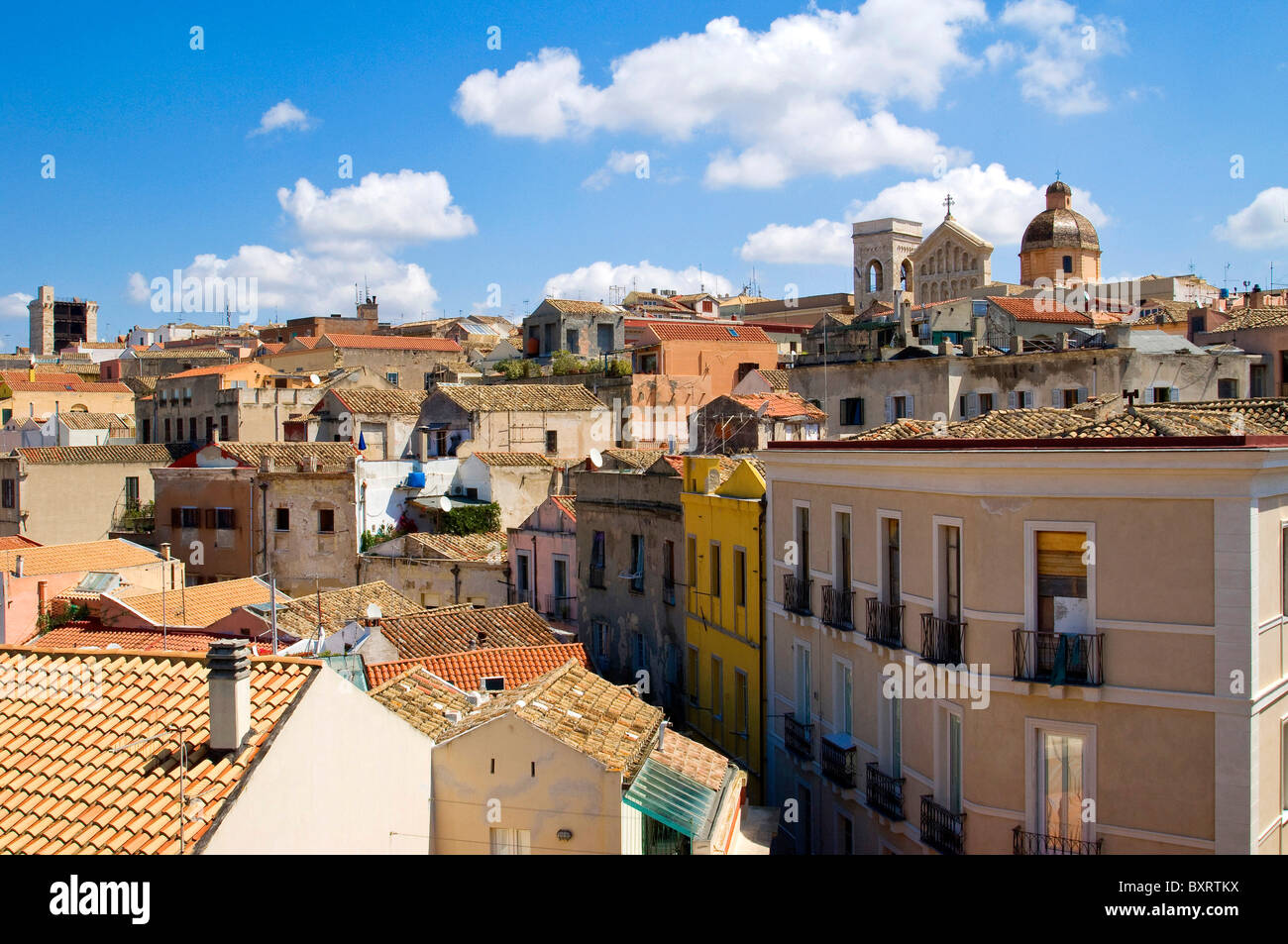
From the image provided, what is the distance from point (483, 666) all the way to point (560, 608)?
9.46m

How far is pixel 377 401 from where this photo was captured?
4347 cm

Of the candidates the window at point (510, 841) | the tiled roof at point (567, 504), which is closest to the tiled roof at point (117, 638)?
the tiled roof at point (567, 504)

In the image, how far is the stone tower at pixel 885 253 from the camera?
293ft

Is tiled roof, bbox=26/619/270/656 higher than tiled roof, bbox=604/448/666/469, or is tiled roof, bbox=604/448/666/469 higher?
tiled roof, bbox=604/448/666/469

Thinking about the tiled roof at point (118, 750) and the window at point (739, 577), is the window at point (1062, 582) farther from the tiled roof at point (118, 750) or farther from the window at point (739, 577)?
the window at point (739, 577)

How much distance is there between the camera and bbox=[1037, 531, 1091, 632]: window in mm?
12039

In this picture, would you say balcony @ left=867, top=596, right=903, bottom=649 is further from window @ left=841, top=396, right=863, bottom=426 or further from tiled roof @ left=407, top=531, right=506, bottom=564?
tiled roof @ left=407, top=531, right=506, bottom=564

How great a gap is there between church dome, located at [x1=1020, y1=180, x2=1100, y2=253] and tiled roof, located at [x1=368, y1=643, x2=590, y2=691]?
57553mm

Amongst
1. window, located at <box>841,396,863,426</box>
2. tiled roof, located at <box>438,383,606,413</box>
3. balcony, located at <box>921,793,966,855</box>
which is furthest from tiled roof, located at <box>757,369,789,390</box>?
balcony, located at <box>921,793,966,855</box>

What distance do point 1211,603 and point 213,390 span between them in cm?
4339

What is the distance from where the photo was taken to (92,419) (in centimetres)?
5253

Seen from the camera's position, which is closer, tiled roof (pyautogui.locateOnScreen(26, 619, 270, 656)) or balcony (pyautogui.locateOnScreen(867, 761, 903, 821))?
balcony (pyautogui.locateOnScreen(867, 761, 903, 821))

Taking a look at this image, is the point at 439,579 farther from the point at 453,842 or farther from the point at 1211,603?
the point at 1211,603
